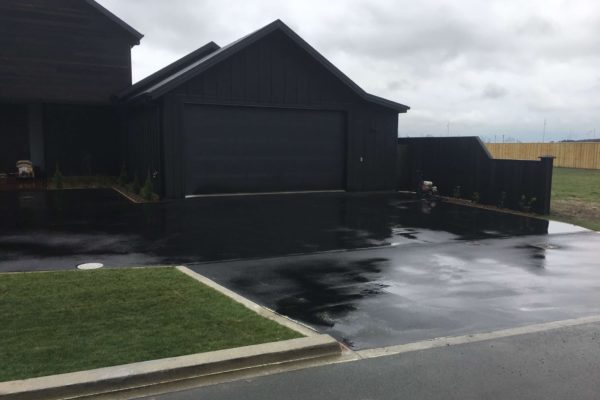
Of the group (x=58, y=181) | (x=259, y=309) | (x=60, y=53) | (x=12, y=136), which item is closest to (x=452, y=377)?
(x=259, y=309)

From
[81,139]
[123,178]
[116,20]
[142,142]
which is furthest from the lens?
[81,139]

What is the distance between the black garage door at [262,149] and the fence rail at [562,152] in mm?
23881

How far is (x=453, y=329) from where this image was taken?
5.36 metres

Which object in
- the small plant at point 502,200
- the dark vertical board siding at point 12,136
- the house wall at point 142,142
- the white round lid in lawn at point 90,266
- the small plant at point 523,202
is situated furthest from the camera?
the dark vertical board siding at point 12,136

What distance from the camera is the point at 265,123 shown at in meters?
17.1

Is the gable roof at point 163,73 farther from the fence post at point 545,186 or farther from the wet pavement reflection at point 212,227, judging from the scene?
the fence post at point 545,186

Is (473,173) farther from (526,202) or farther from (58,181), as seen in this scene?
(58,181)

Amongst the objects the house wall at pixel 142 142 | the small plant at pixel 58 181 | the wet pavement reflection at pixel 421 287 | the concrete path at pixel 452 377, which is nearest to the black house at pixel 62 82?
the house wall at pixel 142 142

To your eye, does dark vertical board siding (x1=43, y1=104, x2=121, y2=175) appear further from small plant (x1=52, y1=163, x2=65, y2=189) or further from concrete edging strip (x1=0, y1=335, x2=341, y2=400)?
concrete edging strip (x1=0, y1=335, x2=341, y2=400)

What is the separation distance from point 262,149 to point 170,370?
1332 cm

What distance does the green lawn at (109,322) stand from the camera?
171 inches

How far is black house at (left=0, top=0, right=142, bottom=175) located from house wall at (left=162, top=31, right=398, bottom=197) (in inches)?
251

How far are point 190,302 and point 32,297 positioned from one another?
5.92ft

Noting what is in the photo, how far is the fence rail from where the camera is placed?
38.8 m
